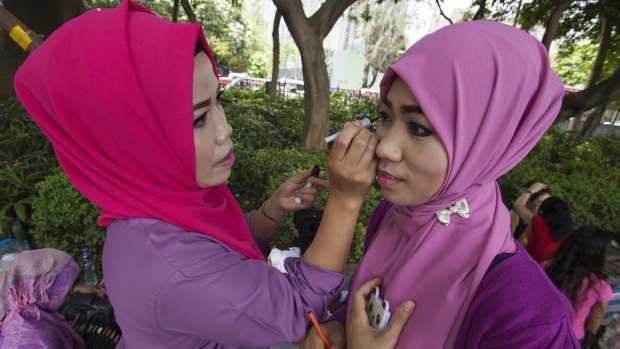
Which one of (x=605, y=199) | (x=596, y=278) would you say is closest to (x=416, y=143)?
(x=596, y=278)

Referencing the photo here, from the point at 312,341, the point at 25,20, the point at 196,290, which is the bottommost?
the point at 312,341

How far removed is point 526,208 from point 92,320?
3.94m

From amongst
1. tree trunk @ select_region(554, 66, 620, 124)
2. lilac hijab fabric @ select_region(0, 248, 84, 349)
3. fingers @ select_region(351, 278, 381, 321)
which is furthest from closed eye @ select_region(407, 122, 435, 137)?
tree trunk @ select_region(554, 66, 620, 124)

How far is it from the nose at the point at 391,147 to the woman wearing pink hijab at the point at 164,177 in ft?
0.11

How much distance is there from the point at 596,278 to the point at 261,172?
288 cm

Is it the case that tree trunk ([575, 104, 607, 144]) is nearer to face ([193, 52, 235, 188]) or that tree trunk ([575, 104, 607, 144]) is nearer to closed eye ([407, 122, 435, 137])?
closed eye ([407, 122, 435, 137])

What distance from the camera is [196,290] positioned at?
900 millimetres

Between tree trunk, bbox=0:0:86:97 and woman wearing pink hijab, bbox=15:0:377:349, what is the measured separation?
535 centimetres

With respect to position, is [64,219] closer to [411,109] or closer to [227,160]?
[227,160]

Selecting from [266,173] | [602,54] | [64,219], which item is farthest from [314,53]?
[602,54]

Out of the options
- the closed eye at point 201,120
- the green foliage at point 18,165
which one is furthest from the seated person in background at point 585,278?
the green foliage at point 18,165

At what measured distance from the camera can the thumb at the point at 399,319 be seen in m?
0.93

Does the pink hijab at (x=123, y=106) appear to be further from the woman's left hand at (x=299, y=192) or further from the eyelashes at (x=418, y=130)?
the eyelashes at (x=418, y=130)

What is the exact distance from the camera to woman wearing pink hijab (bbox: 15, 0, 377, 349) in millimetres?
901
